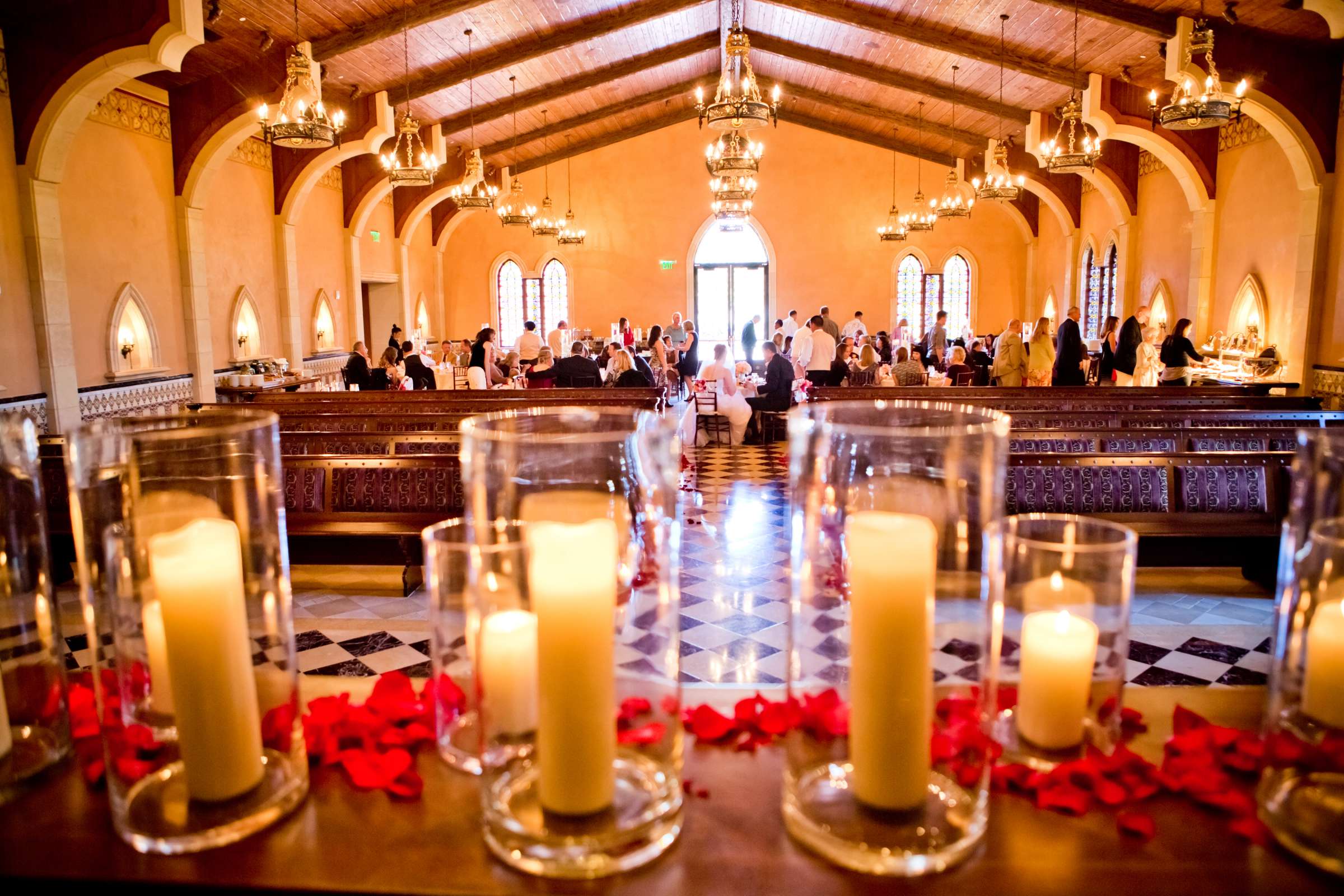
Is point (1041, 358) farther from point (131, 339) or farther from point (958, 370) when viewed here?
point (131, 339)

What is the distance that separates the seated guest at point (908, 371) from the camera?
30.6 feet

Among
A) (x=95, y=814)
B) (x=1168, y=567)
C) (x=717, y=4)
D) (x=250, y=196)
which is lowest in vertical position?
(x=1168, y=567)

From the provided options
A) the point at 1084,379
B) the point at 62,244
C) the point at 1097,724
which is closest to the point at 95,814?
the point at 1097,724

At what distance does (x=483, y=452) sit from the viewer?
0.78m

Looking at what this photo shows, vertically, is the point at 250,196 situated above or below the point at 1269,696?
above

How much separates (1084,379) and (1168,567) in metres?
5.57

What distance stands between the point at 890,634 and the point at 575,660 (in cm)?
26

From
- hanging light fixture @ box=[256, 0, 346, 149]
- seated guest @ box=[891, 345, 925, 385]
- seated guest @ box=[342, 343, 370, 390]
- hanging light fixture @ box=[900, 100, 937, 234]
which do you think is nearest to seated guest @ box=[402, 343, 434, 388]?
seated guest @ box=[342, 343, 370, 390]

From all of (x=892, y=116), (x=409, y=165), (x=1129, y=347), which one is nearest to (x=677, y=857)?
(x=409, y=165)

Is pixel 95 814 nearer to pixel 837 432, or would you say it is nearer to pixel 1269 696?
pixel 837 432

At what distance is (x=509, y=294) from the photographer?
19.1 metres

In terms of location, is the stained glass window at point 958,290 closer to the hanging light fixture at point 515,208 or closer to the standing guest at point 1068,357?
the standing guest at point 1068,357

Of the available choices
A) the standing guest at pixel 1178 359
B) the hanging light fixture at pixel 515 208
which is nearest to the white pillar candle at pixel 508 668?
the standing guest at pixel 1178 359

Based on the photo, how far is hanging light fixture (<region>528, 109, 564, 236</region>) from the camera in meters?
14.0
